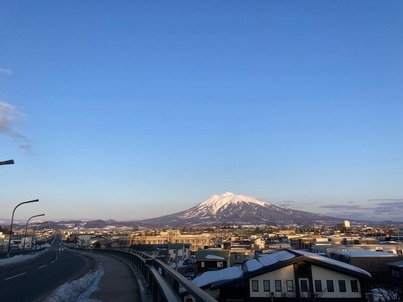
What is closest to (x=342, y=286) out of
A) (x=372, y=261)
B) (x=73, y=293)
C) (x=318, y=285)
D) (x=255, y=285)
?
(x=318, y=285)

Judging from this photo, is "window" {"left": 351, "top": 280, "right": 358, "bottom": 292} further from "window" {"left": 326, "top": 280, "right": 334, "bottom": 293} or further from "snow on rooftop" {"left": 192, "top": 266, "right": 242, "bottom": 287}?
"snow on rooftop" {"left": 192, "top": 266, "right": 242, "bottom": 287}

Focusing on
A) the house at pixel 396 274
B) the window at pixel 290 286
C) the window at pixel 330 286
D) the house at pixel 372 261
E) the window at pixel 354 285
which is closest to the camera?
the window at pixel 354 285

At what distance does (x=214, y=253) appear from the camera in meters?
61.4

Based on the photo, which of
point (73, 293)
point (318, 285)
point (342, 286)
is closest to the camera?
point (73, 293)

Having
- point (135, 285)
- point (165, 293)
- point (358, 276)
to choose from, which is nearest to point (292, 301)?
point (358, 276)

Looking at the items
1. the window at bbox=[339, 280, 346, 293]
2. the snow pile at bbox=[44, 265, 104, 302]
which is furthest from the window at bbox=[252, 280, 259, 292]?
the snow pile at bbox=[44, 265, 104, 302]

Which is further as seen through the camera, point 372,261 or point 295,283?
point 372,261

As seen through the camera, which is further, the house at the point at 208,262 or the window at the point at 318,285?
the house at the point at 208,262

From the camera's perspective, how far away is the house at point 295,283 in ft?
96.5

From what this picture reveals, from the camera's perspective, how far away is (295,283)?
30.0 metres

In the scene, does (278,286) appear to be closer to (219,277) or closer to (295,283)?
(295,283)

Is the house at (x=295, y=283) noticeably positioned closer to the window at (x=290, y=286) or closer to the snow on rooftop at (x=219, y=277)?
the window at (x=290, y=286)

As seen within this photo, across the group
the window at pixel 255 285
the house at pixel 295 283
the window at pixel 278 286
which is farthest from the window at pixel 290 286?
the window at pixel 255 285

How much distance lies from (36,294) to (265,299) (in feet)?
71.2
